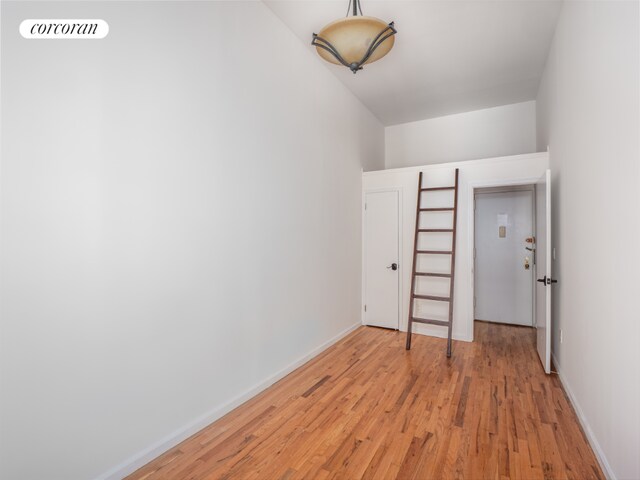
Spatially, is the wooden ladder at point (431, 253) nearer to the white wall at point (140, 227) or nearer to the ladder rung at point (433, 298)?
the ladder rung at point (433, 298)

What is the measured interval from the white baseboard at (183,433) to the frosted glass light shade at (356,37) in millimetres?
2474

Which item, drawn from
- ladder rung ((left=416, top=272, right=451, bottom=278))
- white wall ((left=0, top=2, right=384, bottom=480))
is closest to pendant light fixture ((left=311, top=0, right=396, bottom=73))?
white wall ((left=0, top=2, right=384, bottom=480))

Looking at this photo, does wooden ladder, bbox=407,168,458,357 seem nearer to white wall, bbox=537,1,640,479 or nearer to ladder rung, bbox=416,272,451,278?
ladder rung, bbox=416,272,451,278

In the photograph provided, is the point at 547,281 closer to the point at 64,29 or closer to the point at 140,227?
the point at 140,227

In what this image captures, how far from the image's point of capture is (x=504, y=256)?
4.66m

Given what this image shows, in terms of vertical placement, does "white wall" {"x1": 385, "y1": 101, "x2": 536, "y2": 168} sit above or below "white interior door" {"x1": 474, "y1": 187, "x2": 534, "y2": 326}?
above

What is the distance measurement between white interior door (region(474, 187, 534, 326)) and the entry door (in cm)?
146

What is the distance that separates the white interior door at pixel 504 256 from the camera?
14.9 ft

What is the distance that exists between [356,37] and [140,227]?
1658 mm

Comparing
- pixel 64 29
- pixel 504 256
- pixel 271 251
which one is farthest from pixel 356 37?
pixel 504 256

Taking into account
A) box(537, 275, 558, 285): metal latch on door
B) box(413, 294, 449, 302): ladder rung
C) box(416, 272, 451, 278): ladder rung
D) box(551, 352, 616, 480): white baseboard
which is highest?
box(537, 275, 558, 285): metal latch on door

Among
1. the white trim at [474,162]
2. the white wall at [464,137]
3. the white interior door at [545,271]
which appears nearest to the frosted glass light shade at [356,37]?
the white interior door at [545,271]

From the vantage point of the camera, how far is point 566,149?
8.69ft

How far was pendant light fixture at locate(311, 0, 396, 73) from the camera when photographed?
185 centimetres
